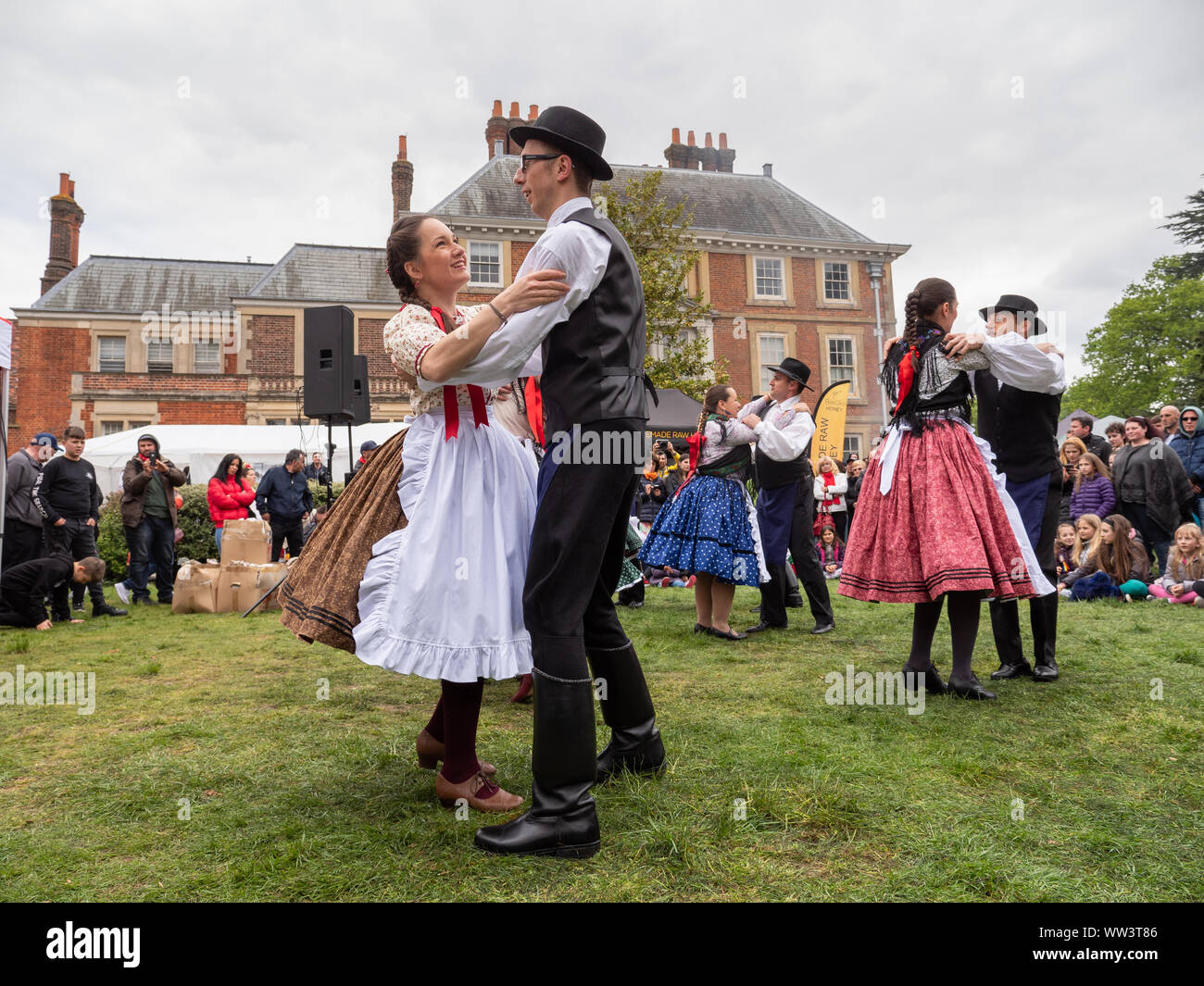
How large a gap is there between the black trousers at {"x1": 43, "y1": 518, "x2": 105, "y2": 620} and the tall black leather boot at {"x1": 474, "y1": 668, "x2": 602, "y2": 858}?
822 cm

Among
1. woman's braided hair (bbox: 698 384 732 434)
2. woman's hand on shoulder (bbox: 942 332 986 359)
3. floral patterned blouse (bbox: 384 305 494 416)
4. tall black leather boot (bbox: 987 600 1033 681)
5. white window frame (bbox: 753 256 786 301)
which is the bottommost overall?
tall black leather boot (bbox: 987 600 1033 681)

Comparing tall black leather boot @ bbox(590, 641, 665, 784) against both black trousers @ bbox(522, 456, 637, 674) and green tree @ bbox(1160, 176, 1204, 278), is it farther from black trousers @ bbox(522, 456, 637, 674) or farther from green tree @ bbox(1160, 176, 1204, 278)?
green tree @ bbox(1160, 176, 1204, 278)

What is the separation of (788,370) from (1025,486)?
2445 millimetres

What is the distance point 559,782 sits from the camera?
2.47 m

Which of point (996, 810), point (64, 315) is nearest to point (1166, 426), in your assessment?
point (996, 810)

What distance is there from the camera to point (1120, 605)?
8633mm

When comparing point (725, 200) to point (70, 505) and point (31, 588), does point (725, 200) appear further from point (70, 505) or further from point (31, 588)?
point (31, 588)

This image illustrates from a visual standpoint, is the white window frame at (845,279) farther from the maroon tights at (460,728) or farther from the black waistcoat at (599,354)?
the maroon tights at (460,728)

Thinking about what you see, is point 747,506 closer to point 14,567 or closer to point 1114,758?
point 1114,758

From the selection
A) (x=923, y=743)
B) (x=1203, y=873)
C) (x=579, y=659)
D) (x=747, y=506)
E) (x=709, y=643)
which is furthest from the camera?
(x=747, y=506)

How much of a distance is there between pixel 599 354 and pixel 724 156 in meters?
35.9

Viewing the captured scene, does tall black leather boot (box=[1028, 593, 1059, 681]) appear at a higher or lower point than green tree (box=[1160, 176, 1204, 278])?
lower

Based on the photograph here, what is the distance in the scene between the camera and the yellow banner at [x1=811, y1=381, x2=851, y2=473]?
17.3 metres

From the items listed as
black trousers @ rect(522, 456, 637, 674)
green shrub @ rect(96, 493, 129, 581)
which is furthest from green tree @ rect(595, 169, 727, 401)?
black trousers @ rect(522, 456, 637, 674)
